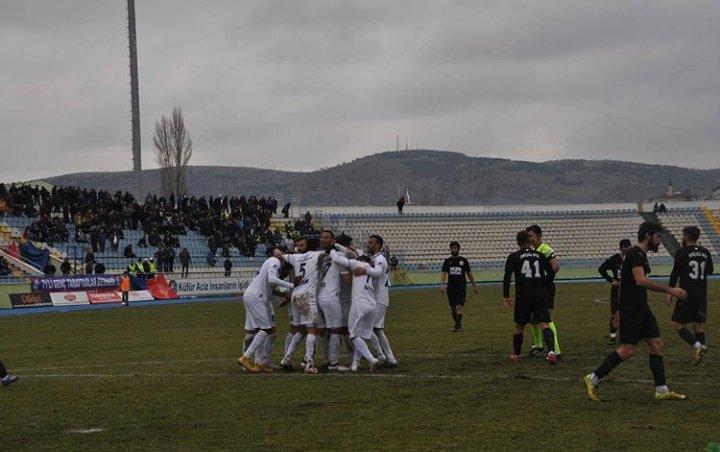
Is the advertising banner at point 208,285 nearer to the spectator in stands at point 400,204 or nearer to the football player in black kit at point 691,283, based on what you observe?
the spectator in stands at point 400,204

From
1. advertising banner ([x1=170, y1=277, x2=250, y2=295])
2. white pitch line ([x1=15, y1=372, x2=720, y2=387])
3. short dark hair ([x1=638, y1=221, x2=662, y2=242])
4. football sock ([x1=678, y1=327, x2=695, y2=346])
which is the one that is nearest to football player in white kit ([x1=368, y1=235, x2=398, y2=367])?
white pitch line ([x1=15, y1=372, x2=720, y2=387])

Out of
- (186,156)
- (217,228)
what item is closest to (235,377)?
(217,228)

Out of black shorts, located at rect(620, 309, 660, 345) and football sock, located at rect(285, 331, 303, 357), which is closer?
black shorts, located at rect(620, 309, 660, 345)

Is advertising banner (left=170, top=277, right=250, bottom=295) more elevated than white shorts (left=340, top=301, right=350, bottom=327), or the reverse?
white shorts (left=340, top=301, right=350, bottom=327)

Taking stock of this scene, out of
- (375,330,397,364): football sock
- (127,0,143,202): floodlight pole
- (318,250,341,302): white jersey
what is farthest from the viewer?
(127,0,143,202): floodlight pole

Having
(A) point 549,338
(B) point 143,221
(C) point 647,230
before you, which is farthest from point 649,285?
(B) point 143,221

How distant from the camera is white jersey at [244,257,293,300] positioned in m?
16.6

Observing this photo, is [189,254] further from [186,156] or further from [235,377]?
[186,156]

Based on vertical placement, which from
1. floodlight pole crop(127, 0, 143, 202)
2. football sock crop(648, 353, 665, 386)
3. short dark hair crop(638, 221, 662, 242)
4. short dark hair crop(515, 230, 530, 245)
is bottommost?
football sock crop(648, 353, 665, 386)

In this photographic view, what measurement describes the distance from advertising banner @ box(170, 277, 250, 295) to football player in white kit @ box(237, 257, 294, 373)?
33318 mm

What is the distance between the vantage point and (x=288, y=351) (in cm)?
1672

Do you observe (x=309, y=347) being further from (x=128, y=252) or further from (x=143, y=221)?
(x=143, y=221)

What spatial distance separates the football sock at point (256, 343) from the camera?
54.4ft

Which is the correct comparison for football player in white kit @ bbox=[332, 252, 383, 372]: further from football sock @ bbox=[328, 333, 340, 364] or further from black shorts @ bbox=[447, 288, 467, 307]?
black shorts @ bbox=[447, 288, 467, 307]
